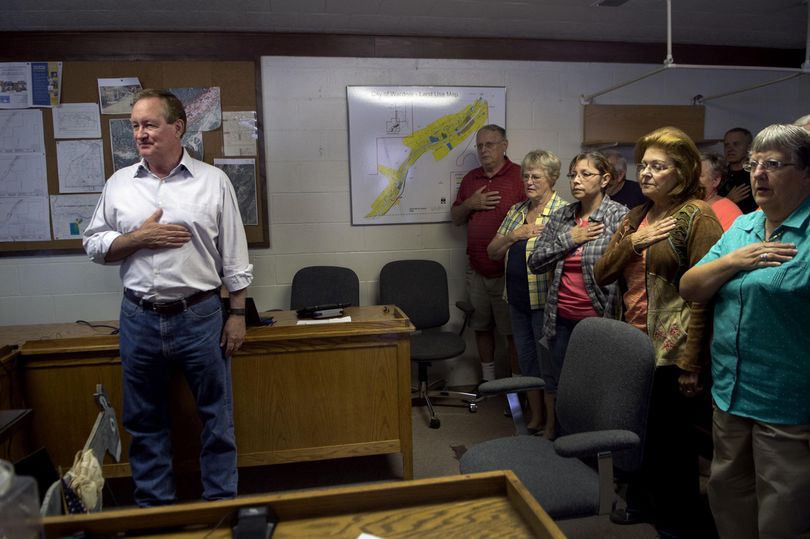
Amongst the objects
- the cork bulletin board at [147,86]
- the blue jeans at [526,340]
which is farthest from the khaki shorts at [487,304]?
the cork bulletin board at [147,86]

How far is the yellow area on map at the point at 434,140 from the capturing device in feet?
12.6

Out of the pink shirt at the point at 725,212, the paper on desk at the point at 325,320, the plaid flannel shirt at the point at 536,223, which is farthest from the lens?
the plaid flannel shirt at the point at 536,223

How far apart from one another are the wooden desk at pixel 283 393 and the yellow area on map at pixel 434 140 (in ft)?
4.49

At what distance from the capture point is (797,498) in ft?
5.04

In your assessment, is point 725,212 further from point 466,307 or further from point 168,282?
point 168,282

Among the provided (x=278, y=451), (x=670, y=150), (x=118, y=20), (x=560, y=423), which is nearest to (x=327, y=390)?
(x=278, y=451)

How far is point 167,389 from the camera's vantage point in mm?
2242

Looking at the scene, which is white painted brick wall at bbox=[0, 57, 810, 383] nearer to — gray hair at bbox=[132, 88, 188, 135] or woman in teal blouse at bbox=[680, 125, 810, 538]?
gray hair at bbox=[132, 88, 188, 135]

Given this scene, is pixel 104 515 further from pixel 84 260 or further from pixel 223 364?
pixel 84 260

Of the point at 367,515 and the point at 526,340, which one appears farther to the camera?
the point at 526,340

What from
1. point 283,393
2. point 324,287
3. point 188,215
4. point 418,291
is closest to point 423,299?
point 418,291

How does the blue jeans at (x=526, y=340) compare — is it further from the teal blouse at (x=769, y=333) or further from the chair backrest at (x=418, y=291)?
the teal blouse at (x=769, y=333)

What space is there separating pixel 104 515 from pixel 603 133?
3832mm

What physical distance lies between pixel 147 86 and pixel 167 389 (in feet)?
6.97
